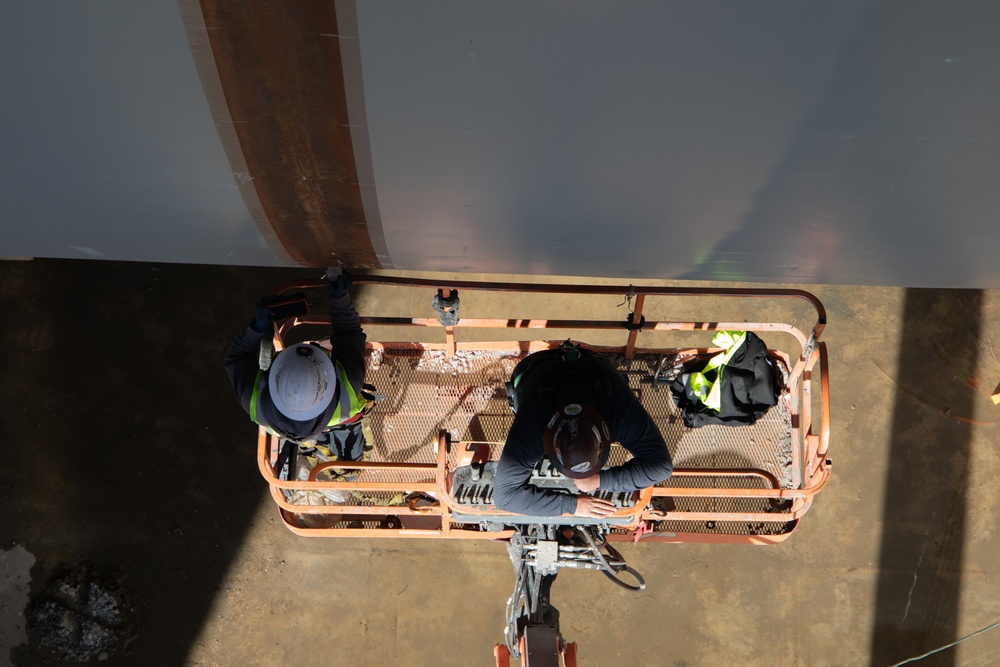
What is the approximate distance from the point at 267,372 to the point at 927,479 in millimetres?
5866

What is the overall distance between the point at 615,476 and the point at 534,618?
1473mm

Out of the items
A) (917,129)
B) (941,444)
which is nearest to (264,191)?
(917,129)

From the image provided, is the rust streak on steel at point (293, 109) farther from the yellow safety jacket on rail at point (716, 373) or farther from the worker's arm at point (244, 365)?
the yellow safety jacket on rail at point (716, 373)

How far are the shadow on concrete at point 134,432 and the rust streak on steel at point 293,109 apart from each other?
3.27 metres

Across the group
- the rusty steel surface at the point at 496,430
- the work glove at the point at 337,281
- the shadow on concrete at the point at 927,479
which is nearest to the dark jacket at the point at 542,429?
the rusty steel surface at the point at 496,430

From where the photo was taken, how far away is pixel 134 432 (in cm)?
649

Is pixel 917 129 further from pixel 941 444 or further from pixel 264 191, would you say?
pixel 941 444

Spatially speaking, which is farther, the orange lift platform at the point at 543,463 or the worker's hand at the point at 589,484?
the orange lift platform at the point at 543,463

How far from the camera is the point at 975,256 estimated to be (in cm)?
385

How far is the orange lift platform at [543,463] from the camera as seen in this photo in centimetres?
463

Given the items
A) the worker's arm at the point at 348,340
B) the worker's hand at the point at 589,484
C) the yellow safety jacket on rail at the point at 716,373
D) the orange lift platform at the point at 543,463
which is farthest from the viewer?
the yellow safety jacket on rail at the point at 716,373

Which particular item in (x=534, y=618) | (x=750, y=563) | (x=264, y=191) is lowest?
(x=534, y=618)

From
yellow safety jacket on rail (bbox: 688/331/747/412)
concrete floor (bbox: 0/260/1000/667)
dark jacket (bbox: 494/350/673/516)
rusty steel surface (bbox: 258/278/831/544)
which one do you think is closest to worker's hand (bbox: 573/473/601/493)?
dark jacket (bbox: 494/350/673/516)

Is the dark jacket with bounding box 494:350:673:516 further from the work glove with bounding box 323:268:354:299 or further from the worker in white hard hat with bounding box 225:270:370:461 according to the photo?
the work glove with bounding box 323:268:354:299
